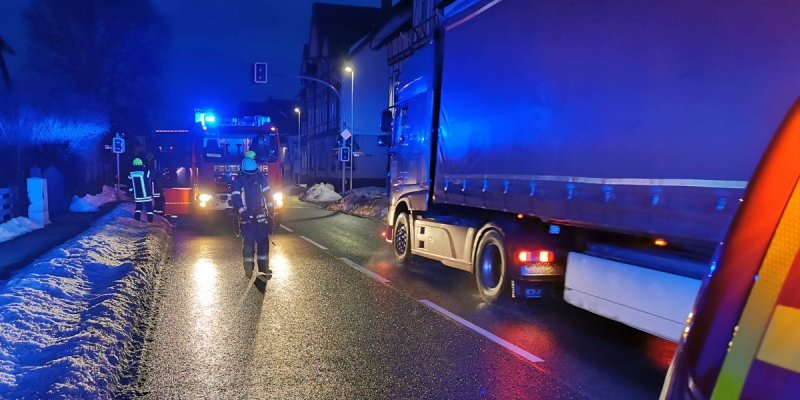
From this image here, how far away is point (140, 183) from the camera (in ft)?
51.9

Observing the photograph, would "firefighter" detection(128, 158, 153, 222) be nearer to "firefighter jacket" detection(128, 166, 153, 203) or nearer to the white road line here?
"firefighter jacket" detection(128, 166, 153, 203)

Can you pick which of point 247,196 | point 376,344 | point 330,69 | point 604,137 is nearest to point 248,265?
point 247,196

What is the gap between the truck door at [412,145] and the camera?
9695 mm

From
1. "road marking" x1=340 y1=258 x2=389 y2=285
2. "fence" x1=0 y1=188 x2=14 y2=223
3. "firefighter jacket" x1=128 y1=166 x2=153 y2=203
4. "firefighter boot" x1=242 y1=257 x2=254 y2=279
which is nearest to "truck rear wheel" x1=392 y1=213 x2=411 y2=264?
"road marking" x1=340 y1=258 x2=389 y2=285

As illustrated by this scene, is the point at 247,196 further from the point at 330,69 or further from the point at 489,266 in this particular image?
the point at 330,69

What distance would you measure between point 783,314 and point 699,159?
135 inches

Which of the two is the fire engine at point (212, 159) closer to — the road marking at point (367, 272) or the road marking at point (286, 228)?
the road marking at point (286, 228)

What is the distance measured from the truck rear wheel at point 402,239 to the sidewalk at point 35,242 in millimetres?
6140

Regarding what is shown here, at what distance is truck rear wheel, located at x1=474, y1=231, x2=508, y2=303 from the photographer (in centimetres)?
762

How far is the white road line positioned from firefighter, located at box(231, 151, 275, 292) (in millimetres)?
2801

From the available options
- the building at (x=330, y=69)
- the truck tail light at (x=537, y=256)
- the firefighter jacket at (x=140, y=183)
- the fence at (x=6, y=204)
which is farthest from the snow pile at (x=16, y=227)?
the building at (x=330, y=69)

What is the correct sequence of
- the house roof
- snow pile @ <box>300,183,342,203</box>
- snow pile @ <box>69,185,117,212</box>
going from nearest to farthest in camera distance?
snow pile @ <box>69,185,117,212</box> < snow pile @ <box>300,183,342,203</box> < the house roof

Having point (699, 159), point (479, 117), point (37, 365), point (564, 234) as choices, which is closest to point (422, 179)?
point (479, 117)

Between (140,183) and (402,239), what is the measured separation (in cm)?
856
